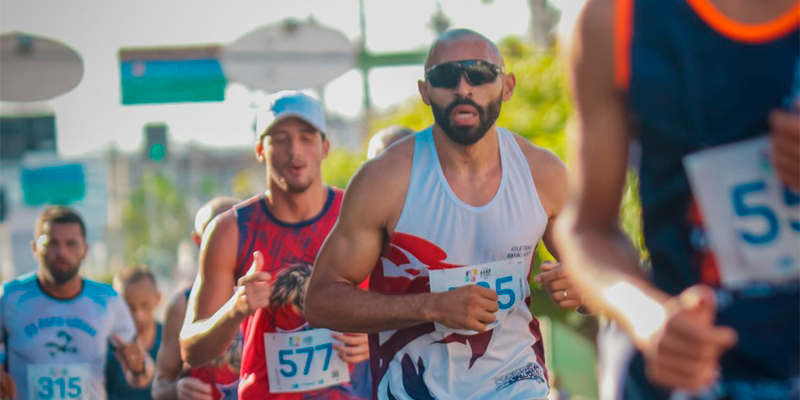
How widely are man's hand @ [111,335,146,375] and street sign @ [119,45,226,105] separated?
8617 millimetres

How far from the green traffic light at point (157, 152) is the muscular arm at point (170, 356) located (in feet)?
44.3

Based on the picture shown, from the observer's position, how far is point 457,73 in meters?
5.11

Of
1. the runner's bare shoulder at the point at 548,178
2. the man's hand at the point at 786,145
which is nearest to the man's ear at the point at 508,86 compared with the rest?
the runner's bare shoulder at the point at 548,178

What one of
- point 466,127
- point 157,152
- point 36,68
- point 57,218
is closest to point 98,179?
point 157,152

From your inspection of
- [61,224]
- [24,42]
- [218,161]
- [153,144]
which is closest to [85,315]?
[61,224]

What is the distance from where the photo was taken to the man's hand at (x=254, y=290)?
211 inches

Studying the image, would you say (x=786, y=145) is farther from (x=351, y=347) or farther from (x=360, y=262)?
(x=351, y=347)

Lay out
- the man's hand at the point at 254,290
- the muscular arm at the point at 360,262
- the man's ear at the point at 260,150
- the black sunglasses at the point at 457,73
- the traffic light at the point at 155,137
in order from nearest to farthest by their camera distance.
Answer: the muscular arm at the point at 360,262
the black sunglasses at the point at 457,73
the man's hand at the point at 254,290
the man's ear at the point at 260,150
the traffic light at the point at 155,137

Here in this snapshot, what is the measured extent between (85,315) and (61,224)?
0.83m

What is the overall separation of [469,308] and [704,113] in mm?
2037

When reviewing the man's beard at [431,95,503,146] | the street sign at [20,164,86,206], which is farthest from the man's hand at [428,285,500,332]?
the street sign at [20,164,86,206]

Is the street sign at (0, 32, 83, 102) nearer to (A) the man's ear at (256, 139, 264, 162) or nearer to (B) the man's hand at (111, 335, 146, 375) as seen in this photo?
(B) the man's hand at (111, 335, 146, 375)

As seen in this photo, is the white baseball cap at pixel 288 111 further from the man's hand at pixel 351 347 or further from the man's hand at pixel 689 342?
the man's hand at pixel 689 342

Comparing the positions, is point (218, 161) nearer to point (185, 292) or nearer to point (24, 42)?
point (24, 42)
